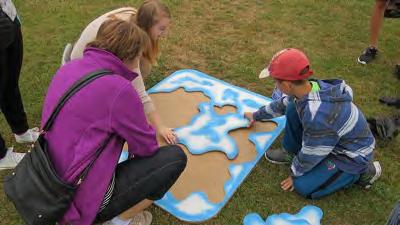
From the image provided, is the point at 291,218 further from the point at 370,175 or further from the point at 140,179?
the point at 140,179

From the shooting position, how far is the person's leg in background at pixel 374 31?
13.9 ft

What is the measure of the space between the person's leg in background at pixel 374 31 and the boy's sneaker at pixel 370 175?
1.60 m

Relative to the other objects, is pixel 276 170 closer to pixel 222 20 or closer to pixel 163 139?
pixel 163 139

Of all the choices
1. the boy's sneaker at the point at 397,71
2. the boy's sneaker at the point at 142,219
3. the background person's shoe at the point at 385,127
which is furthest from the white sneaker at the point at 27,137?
the boy's sneaker at the point at 397,71

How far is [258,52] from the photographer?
14.9ft

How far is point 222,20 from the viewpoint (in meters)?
5.12

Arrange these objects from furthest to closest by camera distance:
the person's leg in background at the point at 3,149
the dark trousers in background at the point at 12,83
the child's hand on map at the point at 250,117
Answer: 1. the child's hand on map at the point at 250,117
2. the person's leg in background at the point at 3,149
3. the dark trousers in background at the point at 12,83

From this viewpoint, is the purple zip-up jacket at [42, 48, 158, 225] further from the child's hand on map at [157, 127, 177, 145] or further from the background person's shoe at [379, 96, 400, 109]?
the background person's shoe at [379, 96, 400, 109]

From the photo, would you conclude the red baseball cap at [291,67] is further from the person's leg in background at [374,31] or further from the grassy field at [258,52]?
the person's leg in background at [374,31]

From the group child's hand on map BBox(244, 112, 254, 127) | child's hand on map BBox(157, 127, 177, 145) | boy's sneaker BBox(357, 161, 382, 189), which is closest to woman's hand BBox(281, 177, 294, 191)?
boy's sneaker BBox(357, 161, 382, 189)

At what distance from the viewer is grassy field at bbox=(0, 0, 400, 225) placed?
2.97 meters

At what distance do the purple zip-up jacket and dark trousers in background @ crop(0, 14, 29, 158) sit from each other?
80 centimetres

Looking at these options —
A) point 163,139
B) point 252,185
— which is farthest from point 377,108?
point 163,139

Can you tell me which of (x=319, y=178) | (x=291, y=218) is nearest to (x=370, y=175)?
(x=319, y=178)
